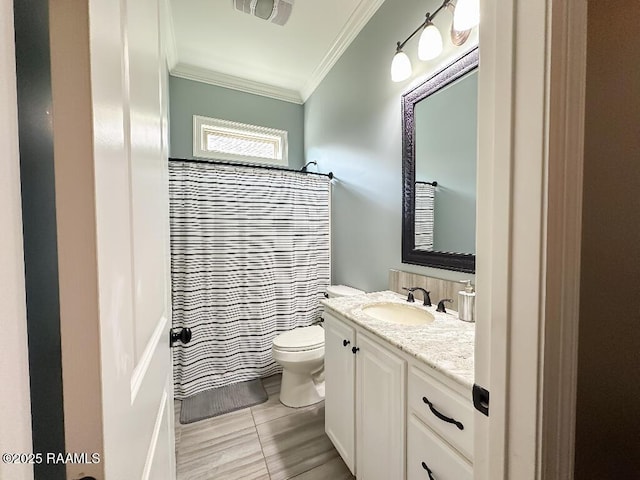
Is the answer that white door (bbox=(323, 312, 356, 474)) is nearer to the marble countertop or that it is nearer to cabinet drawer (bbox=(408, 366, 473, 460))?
the marble countertop

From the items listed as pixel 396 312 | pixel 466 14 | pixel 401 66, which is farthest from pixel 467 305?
pixel 401 66

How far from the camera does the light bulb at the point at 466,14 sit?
1162 millimetres

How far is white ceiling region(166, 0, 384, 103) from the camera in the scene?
2.02 meters

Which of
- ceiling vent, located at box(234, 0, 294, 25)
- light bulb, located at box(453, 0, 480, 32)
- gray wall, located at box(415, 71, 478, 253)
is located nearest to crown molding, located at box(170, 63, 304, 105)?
ceiling vent, located at box(234, 0, 294, 25)

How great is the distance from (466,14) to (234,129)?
2486mm

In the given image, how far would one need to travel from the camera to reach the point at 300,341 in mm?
1973

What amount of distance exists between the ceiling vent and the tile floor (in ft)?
9.77
